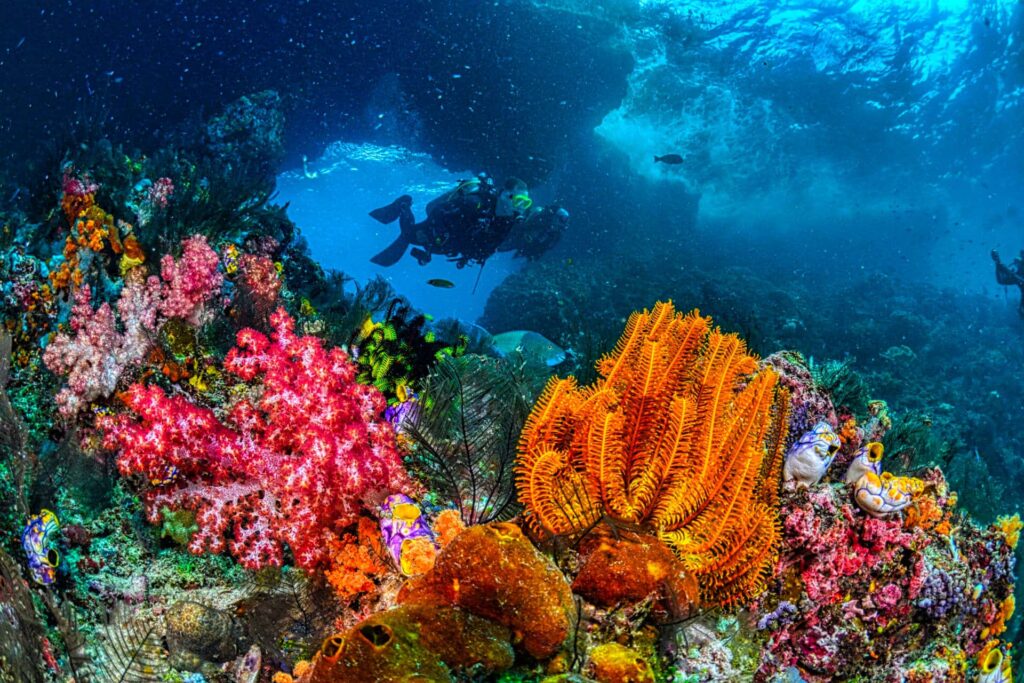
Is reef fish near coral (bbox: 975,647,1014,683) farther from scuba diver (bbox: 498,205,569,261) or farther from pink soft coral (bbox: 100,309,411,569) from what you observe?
scuba diver (bbox: 498,205,569,261)

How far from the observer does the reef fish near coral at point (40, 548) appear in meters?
2.52

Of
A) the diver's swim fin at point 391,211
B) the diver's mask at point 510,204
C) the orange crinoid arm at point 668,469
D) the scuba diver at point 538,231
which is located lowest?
→ the orange crinoid arm at point 668,469

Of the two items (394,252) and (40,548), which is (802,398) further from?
(394,252)

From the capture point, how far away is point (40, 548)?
8.27 ft

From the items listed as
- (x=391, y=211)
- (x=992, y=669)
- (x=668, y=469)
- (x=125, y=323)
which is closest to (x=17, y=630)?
(x=125, y=323)

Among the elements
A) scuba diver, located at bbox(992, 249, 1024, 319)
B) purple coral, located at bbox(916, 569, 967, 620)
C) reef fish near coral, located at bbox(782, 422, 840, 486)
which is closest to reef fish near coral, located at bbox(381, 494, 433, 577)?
reef fish near coral, located at bbox(782, 422, 840, 486)

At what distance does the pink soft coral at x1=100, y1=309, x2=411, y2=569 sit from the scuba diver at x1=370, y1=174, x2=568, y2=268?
10348 mm

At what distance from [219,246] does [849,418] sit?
594 centimetres

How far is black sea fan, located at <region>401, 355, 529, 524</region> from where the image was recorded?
2816 millimetres

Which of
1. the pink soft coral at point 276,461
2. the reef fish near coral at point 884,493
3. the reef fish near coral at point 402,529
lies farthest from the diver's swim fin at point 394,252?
the reef fish near coral at point 884,493

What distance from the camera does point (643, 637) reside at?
2.26 metres

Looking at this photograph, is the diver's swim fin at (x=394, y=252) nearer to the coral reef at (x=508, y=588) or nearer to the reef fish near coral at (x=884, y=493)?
the reef fish near coral at (x=884, y=493)

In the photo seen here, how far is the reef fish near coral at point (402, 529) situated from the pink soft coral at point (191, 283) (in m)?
2.34

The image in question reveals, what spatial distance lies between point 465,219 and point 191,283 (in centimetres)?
1095
